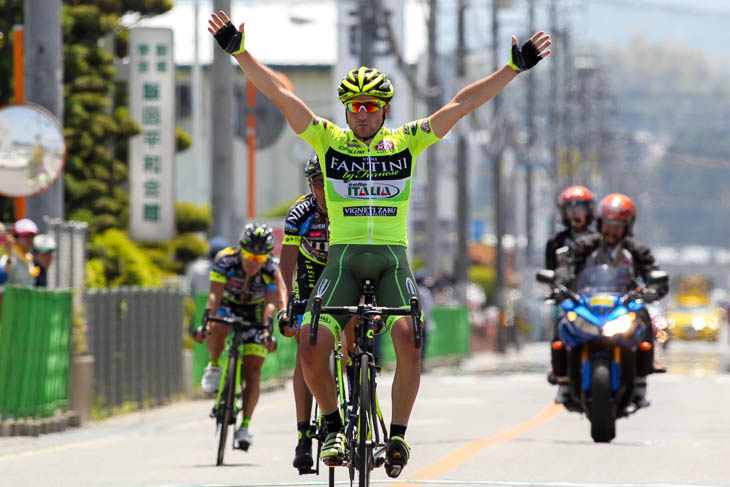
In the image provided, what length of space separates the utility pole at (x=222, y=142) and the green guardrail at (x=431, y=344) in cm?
180

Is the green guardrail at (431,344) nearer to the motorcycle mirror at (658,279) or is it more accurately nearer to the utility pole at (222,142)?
the utility pole at (222,142)

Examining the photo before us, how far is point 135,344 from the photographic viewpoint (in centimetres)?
1884

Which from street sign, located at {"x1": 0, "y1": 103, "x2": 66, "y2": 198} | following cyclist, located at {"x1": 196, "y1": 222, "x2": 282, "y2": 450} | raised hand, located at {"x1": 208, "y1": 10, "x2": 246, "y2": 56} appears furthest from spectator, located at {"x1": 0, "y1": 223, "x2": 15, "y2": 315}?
raised hand, located at {"x1": 208, "y1": 10, "x2": 246, "y2": 56}

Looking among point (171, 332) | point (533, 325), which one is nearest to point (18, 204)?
point (171, 332)

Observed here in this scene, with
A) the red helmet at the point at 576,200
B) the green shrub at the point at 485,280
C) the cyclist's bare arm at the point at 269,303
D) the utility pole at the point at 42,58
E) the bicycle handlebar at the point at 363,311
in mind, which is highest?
the utility pole at the point at 42,58

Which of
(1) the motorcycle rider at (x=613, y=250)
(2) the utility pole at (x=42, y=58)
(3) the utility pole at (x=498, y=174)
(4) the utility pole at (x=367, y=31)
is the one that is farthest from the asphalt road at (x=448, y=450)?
(3) the utility pole at (x=498, y=174)

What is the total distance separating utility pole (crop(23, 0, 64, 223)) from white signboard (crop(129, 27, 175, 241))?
8.55m

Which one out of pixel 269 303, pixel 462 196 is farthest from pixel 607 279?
pixel 462 196

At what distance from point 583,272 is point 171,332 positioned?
767 cm

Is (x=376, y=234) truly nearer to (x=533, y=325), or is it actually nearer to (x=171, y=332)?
(x=171, y=332)

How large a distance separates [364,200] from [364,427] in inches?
46.2

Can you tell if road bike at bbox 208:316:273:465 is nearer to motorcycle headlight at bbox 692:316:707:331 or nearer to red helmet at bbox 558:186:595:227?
red helmet at bbox 558:186:595:227

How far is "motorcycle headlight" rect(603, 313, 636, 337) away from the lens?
44.0 feet

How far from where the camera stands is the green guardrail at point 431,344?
21.6 m
